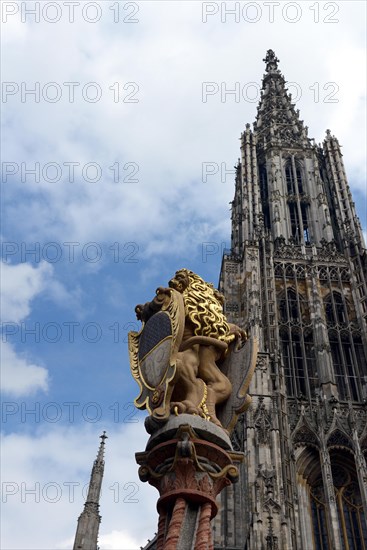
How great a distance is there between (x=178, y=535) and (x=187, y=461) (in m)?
0.57

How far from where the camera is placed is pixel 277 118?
45156 mm

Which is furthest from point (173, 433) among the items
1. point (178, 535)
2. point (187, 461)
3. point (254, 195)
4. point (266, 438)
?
point (254, 195)

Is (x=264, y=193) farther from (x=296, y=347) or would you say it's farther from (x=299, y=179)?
(x=296, y=347)

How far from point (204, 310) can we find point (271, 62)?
175ft

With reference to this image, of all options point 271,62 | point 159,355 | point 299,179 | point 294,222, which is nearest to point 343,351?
point 294,222

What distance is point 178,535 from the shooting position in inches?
192

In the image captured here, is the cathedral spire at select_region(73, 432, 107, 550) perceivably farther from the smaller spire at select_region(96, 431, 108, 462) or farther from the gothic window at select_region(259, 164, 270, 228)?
the gothic window at select_region(259, 164, 270, 228)

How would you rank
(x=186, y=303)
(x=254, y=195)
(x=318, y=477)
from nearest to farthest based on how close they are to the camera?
(x=186, y=303) → (x=318, y=477) → (x=254, y=195)

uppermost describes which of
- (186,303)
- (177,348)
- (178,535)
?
(186,303)

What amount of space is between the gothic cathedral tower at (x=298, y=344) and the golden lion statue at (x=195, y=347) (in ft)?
50.6

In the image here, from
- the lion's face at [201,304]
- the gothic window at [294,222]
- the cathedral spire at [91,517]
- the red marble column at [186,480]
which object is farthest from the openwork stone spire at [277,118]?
the red marble column at [186,480]

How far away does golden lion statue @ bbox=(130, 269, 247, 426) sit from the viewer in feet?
19.1

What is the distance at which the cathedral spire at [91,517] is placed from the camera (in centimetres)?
2592

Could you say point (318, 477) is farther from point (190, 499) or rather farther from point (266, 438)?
point (190, 499)
